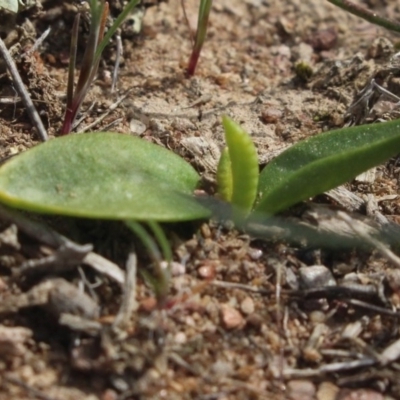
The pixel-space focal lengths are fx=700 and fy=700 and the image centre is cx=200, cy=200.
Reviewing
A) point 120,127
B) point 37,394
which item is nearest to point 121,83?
point 120,127

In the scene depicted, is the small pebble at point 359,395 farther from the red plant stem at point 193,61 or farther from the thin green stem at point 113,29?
the red plant stem at point 193,61

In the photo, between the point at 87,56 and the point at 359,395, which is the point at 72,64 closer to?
the point at 87,56

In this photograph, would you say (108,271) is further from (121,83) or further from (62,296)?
(121,83)

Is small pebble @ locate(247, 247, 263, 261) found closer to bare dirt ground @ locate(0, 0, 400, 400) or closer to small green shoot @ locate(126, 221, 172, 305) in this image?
bare dirt ground @ locate(0, 0, 400, 400)

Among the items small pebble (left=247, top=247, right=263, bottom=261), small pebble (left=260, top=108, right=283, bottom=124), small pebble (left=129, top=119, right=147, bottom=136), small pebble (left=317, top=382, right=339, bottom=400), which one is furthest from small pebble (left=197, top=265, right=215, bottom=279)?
small pebble (left=260, top=108, right=283, bottom=124)

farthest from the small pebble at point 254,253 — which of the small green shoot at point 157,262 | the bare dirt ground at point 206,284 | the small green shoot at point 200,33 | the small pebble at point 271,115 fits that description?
the small green shoot at point 200,33

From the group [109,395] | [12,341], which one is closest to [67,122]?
[12,341]
